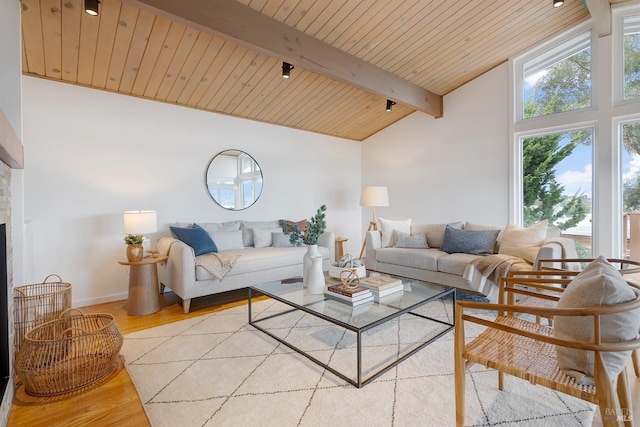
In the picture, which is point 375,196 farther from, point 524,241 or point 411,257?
point 524,241

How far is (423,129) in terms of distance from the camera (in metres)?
5.03

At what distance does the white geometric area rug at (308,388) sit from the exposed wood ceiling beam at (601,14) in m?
3.33

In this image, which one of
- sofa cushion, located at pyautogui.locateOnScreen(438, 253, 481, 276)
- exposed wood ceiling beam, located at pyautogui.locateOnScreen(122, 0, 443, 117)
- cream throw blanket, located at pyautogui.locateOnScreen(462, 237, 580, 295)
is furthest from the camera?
sofa cushion, located at pyautogui.locateOnScreen(438, 253, 481, 276)

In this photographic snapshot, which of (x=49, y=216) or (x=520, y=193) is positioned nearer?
(x=49, y=216)

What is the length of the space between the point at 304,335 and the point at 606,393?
1823 millimetres

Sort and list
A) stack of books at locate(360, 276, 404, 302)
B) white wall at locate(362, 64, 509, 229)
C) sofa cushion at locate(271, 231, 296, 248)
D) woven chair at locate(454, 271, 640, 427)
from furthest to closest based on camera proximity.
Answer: white wall at locate(362, 64, 509, 229)
sofa cushion at locate(271, 231, 296, 248)
stack of books at locate(360, 276, 404, 302)
woven chair at locate(454, 271, 640, 427)

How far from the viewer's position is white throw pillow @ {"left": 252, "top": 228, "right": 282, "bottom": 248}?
4043 millimetres

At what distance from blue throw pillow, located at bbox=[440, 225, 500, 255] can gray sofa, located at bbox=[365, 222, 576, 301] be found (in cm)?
8

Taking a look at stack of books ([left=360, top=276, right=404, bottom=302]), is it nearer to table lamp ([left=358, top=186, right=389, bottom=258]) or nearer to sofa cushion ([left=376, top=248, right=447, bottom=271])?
sofa cushion ([left=376, top=248, right=447, bottom=271])

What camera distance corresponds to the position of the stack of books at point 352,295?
2178 mm

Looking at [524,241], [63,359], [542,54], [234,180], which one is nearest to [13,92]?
[63,359]

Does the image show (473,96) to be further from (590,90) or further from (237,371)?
(237,371)

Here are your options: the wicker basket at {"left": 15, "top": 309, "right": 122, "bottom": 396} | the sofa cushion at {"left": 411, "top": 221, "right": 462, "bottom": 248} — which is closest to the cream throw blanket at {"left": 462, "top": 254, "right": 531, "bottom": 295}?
the sofa cushion at {"left": 411, "top": 221, "right": 462, "bottom": 248}

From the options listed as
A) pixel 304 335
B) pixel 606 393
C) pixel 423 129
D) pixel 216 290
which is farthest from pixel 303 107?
pixel 606 393
